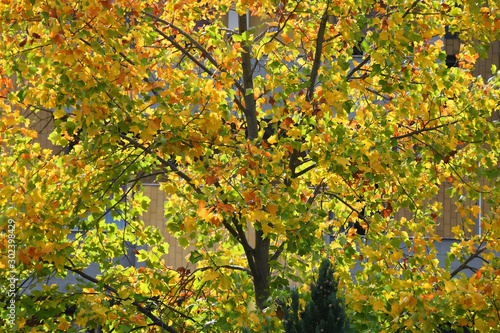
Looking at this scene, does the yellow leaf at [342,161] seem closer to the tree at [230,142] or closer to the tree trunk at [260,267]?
the tree at [230,142]

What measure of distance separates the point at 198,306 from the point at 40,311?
1.92 metres

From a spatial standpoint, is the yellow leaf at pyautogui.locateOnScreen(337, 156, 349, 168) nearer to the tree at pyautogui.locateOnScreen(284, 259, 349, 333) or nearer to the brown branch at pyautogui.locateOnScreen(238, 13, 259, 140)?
the tree at pyautogui.locateOnScreen(284, 259, 349, 333)

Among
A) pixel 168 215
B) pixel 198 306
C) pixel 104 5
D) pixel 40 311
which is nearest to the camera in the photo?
pixel 104 5

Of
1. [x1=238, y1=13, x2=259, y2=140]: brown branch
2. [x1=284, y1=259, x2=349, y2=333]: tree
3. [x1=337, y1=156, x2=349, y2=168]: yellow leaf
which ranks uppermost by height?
[x1=238, y1=13, x2=259, y2=140]: brown branch

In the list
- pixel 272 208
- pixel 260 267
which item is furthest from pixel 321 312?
pixel 260 267

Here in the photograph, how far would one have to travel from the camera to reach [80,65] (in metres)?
4.85

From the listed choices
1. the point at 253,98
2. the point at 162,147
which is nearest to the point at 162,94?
the point at 162,147

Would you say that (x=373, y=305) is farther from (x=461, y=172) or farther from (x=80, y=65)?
(x=80, y=65)

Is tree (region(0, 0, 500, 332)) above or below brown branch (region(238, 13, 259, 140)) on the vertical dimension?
below

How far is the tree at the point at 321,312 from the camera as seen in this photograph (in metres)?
4.88

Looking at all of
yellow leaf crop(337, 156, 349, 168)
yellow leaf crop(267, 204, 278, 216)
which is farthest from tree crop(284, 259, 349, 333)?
yellow leaf crop(337, 156, 349, 168)

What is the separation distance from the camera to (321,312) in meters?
4.99

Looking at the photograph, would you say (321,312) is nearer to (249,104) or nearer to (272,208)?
(272,208)

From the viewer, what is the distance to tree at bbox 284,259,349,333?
4.88 metres
